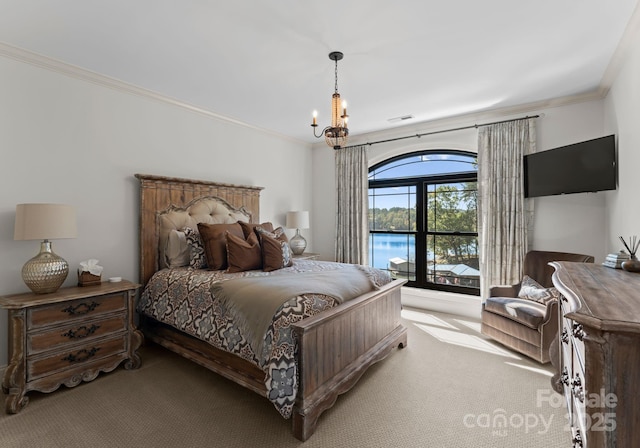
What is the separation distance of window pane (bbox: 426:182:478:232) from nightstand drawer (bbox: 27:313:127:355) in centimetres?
409

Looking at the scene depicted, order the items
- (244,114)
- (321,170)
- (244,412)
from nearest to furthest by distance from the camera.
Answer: (244,412) < (244,114) < (321,170)

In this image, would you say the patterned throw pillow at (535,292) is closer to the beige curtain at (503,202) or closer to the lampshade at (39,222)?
the beige curtain at (503,202)

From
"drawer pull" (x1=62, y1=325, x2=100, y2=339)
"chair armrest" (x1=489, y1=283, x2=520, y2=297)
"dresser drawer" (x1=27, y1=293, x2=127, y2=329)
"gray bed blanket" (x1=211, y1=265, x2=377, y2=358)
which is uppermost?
"gray bed blanket" (x1=211, y1=265, x2=377, y2=358)

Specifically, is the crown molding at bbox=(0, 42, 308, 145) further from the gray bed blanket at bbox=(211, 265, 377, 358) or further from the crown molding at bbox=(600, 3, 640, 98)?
the crown molding at bbox=(600, 3, 640, 98)

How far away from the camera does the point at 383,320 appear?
9.73ft

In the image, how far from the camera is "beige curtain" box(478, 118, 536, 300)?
12.4ft

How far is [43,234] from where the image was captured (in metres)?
2.34

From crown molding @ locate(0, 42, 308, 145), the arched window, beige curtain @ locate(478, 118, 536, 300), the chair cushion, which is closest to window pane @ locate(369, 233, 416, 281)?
the arched window

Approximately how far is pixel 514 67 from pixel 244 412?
3.67 m

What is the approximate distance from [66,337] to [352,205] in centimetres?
391

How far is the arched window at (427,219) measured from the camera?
176 inches

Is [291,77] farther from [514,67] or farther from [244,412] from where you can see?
[244,412]

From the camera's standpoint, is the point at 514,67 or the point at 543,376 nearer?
the point at 543,376

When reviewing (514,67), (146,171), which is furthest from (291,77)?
(514,67)
